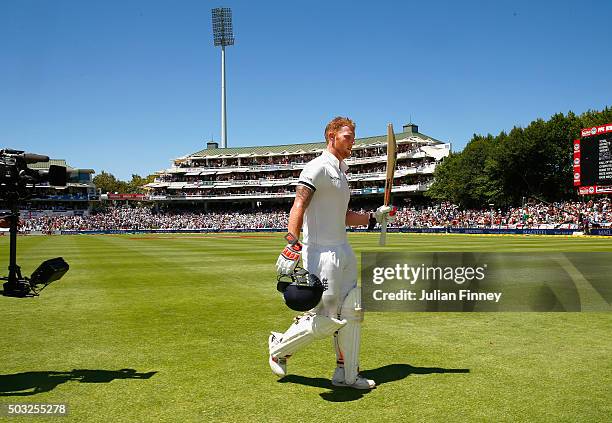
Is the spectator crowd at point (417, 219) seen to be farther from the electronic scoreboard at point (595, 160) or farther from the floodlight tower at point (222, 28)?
the floodlight tower at point (222, 28)

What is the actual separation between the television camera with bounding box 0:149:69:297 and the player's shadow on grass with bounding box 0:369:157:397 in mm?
856

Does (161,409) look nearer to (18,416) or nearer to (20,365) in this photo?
(18,416)

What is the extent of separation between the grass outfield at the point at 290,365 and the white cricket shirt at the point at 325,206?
1474 mm

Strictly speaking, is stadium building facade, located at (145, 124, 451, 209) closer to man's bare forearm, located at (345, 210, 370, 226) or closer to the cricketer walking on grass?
man's bare forearm, located at (345, 210, 370, 226)

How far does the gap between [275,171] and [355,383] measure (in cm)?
10107

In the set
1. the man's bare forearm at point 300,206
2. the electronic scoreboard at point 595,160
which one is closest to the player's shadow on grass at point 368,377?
the man's bare forearm at point 300,206

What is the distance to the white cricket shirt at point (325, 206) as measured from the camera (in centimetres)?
485

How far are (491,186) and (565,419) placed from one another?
69.7 m

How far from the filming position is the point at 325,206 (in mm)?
4914

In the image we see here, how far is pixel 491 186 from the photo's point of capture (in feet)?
227

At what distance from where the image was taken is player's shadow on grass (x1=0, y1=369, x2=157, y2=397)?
4711 mm

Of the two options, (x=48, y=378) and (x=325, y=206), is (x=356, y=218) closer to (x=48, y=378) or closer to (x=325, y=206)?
(x=325, y=206)

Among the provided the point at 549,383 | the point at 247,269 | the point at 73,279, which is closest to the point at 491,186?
the point at 247,269

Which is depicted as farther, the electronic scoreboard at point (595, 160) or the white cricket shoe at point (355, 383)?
the electronic scoreboard at point (595, 160)
